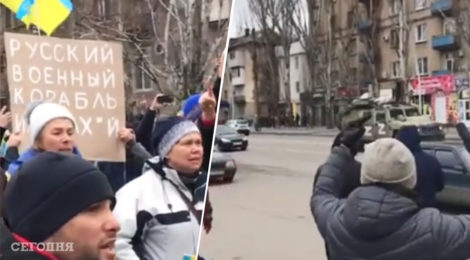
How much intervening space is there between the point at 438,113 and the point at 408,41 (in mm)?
157

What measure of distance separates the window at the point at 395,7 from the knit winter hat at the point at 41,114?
0.64 metres

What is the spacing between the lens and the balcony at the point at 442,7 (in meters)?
1.32

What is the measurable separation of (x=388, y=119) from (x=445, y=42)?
199 mm

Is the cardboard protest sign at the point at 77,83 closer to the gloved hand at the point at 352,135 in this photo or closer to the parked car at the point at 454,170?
the gloved hand at the point at 352,135

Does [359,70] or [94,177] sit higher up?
[359,70]

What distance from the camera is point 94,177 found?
1053mm

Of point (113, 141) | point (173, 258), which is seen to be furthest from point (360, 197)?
point (113, 141)

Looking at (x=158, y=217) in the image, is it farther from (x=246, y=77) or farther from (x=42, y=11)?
(x=42, y=11)

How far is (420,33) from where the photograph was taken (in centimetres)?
133

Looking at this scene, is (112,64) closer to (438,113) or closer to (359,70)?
(359,70)

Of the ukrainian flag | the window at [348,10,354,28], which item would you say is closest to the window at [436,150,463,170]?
the window at [348,10,354,28]

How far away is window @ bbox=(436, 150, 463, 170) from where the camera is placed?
142 cm

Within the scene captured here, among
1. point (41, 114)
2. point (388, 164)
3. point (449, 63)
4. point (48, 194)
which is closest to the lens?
point (48, 194)

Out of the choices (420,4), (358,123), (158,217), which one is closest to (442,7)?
(420,4)
